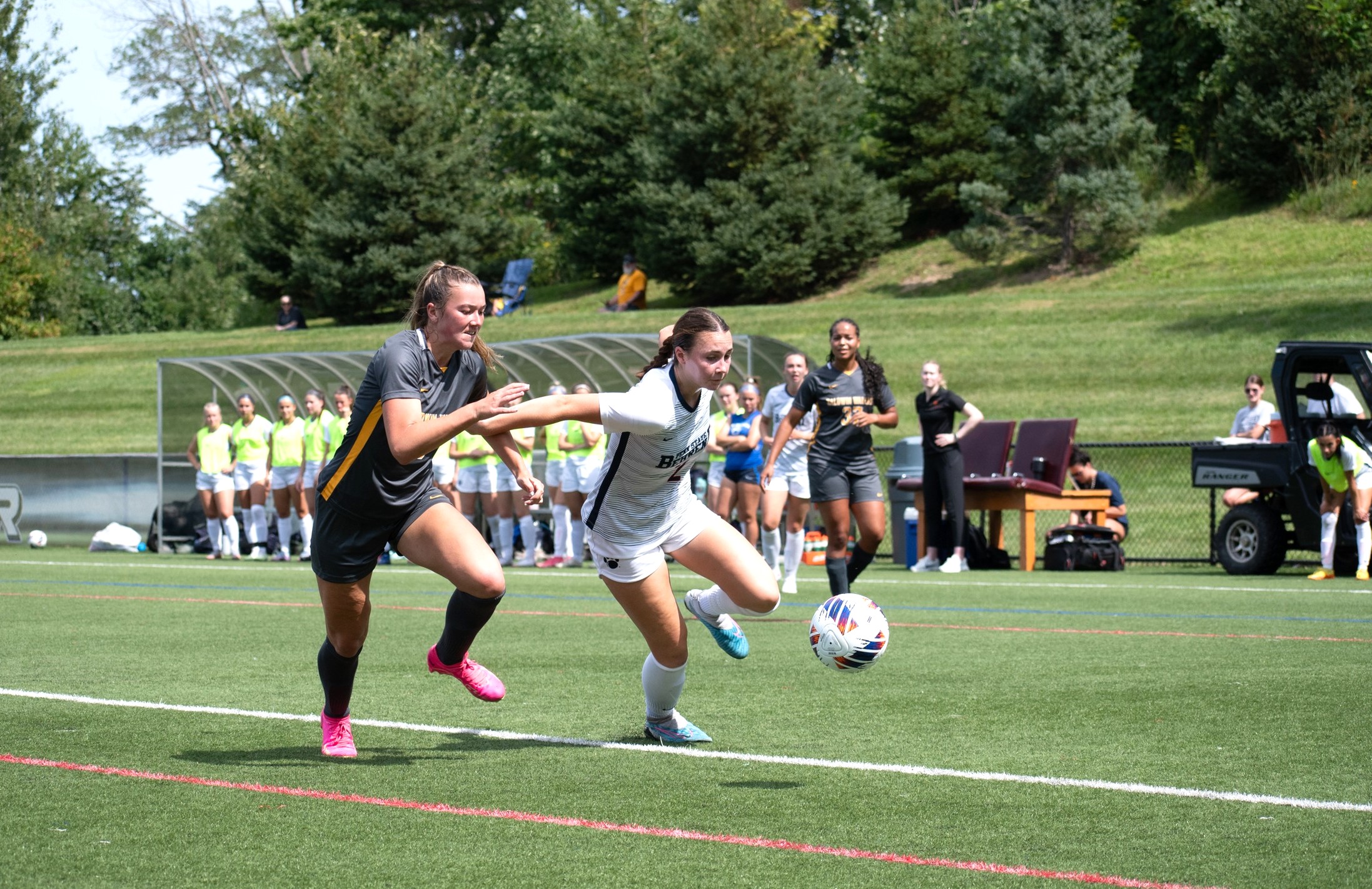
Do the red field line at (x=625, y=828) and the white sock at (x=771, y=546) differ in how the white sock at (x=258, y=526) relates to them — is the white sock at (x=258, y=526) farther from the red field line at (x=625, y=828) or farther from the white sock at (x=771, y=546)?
the red field line at (x=625, y=828)

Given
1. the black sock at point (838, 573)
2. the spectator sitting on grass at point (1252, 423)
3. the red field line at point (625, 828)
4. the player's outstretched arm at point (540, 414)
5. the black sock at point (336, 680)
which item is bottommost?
the black sock at point (838, 573)

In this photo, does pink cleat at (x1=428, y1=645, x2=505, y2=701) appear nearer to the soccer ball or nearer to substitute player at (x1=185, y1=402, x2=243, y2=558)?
the soccer ball

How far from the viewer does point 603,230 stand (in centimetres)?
4525

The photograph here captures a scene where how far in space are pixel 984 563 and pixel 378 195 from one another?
30356 mm

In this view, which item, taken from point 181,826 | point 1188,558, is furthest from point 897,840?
point 1188,558

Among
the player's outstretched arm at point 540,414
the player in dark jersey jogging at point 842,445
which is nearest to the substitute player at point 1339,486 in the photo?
the player in dark jersey jogging at point 842,445

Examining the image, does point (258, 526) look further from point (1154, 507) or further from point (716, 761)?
point (716, 761)

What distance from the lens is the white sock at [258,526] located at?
21656 mm

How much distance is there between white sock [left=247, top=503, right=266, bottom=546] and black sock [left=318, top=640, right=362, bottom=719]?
16.3 meters

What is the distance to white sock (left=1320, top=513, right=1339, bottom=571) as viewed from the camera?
15688mm

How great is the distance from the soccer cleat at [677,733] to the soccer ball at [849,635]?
65 cm

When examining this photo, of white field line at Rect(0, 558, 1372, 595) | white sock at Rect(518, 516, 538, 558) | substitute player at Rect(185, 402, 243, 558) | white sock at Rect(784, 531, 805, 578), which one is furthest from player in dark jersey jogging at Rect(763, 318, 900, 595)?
substitute player at Rect(185, 402, 243, 558)

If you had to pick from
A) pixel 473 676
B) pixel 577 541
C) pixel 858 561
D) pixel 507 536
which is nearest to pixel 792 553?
pixel 858 561

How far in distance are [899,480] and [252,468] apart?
8.93m
